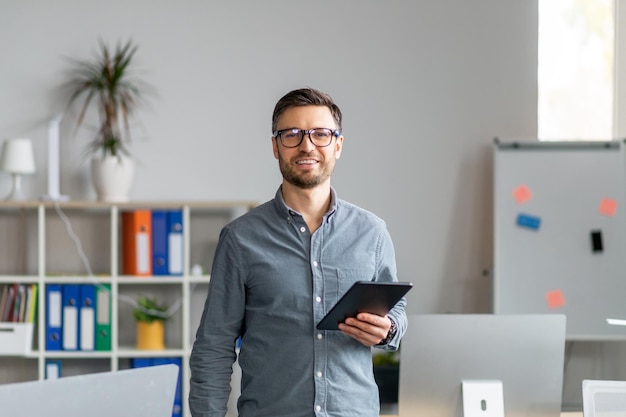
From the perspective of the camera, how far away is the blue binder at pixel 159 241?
4316 millimetres

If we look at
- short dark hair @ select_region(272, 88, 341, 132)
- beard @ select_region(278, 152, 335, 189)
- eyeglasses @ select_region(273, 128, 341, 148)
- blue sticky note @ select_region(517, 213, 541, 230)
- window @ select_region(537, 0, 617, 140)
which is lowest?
blue sticky note @ select_region(517, 213, 541, 230)

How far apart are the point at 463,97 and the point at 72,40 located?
2.06 m

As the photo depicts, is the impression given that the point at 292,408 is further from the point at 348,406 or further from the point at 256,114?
the point at 256,114

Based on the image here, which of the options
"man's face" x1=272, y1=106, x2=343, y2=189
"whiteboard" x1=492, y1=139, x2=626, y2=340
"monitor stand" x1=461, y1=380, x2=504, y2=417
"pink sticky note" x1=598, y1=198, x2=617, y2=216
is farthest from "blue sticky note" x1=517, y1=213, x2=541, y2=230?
"man's face" x1=272, y1=106, x2=343, y2=189

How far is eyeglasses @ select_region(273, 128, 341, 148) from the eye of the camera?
73.0 inches

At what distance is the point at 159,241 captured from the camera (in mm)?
4320

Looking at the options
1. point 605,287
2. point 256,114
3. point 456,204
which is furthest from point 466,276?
point 256,114

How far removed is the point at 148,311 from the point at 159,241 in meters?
0.36

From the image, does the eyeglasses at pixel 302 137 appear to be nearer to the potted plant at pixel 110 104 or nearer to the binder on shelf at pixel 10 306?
the potted plant at pixel 110 104

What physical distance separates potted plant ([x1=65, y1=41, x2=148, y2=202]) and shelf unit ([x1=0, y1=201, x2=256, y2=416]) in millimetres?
151

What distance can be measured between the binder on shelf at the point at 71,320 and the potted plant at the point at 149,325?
29 centimetres

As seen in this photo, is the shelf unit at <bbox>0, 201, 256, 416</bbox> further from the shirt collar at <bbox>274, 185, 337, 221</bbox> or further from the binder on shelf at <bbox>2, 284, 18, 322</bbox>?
the shirt collar at <bbox>274, 185, 337, 221</bbox>

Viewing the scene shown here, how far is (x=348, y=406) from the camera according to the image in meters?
1.84

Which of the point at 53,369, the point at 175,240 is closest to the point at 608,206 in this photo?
the point at 175,240
